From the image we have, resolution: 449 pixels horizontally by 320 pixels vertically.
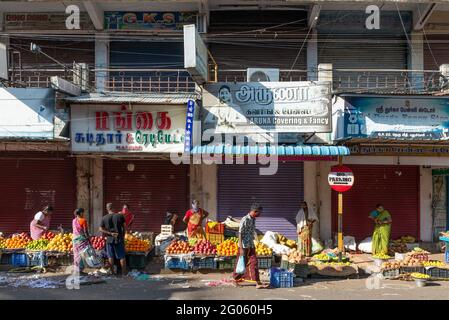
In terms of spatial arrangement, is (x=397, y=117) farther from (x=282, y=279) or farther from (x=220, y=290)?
(x=220, y=290)

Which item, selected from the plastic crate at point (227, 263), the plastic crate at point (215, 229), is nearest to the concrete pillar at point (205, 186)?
the plastic crate at point (215, 229)

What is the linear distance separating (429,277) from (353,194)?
4577 mm

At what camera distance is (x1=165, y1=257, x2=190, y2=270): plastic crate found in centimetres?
1087

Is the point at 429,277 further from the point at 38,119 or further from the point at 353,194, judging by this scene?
the point at 38,119

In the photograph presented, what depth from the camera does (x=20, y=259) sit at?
1121cm

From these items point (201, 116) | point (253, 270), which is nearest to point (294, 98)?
point (201, 116)

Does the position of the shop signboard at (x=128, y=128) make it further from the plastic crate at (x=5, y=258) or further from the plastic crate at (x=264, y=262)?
the plastic crate at (x=264, y=262)

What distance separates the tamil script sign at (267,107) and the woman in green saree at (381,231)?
306 centimetres

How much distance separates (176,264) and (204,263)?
25.3 inches

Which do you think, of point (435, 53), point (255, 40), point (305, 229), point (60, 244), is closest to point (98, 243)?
point (60, 244)

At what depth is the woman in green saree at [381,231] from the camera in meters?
13.1

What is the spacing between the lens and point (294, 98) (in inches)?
481

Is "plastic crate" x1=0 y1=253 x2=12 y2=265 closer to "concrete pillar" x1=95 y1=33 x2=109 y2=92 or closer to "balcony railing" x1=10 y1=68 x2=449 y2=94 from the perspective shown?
"balcony railing" x1=10 y1=68 x2=449 y2=94

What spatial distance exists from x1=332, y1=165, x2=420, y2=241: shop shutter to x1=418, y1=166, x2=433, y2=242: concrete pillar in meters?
0.12
